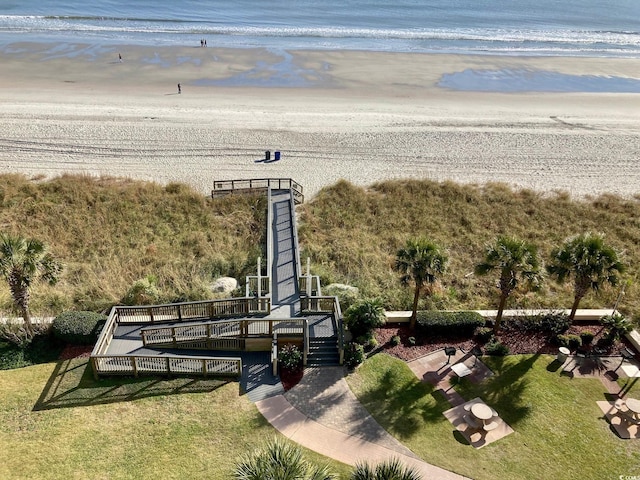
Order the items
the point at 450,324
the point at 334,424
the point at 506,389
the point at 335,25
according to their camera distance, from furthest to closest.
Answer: the point at 335,25 < the point at 450,324 < the point at 506,389 < the point at 334,424

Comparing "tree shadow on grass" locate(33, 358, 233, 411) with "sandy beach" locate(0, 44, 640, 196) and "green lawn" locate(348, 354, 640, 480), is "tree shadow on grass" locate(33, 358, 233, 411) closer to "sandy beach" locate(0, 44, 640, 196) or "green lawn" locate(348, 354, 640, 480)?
"green lawn" locate(348, 354, 640, 480)

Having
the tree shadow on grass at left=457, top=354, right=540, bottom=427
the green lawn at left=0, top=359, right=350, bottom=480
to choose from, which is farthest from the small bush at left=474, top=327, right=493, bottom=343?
the green lawn at left=0, top=359, right=350, bottom=480

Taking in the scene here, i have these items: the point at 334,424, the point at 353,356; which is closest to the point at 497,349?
the point at 353,356

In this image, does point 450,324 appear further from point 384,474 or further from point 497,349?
point 384,474

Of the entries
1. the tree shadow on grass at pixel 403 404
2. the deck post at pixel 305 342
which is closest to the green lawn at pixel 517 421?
the tree shadow on grass at pixel 403 404

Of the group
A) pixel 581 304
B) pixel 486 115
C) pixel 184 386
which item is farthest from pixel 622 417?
pixel 486 115

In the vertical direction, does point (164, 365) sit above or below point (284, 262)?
below
